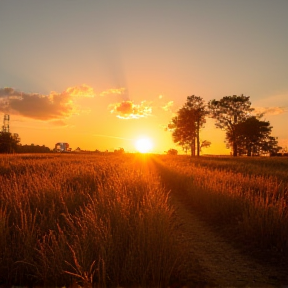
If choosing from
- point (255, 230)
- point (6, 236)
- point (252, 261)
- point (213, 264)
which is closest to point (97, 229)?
point (6, 236)

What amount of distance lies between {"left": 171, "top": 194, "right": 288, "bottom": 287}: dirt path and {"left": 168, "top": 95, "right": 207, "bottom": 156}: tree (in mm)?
53316

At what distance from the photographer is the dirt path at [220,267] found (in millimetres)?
5383

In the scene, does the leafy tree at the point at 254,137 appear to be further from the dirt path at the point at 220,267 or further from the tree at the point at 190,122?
the dirt path at the point at 220,267

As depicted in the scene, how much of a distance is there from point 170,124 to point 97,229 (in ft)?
201

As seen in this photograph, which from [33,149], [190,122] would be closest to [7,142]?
[33,149]

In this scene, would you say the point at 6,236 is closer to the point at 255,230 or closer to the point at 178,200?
the point at 255,230

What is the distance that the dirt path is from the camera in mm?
5383

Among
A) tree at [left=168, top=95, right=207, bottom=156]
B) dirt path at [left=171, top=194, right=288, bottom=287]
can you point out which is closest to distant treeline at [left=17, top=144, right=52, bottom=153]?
tree at [left=168, top=95, right=207, bottom=156]

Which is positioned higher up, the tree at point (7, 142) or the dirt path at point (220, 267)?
the tree at point (7, 142)

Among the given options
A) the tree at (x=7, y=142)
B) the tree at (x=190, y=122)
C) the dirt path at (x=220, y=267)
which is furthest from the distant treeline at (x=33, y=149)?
the dirt path at (x=220, y=267)

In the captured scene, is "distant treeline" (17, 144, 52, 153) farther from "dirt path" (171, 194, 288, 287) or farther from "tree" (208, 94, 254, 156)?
"dirt path" (171, 194, 288, 287)

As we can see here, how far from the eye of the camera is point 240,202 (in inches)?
383

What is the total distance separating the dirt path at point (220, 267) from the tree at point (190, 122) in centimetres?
5332

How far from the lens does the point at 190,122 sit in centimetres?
6088
